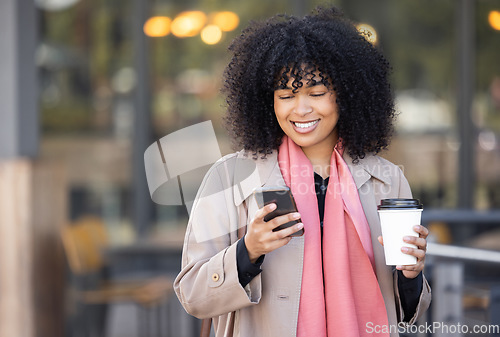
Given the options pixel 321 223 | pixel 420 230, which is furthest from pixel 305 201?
pixel 420 230

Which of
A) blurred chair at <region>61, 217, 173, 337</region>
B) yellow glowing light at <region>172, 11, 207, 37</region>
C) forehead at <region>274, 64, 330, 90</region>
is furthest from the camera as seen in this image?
yellow glowing light at <region>172, 11, 207, 37</region>

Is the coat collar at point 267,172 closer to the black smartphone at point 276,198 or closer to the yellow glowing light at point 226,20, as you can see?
the black smartphone at point 276,198

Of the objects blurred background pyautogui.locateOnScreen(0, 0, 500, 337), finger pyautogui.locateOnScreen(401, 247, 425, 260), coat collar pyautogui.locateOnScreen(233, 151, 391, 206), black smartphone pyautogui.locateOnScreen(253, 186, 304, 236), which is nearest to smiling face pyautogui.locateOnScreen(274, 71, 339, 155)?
coat collar pyautogui.locateOnScreen(233, 151, 391, 206)

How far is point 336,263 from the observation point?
5.69ft

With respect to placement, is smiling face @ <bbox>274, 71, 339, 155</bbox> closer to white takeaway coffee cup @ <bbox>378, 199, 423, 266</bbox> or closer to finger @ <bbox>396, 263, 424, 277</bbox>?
white takeaway coffee cup @ <bbox>378, 199, 423, 266</bbox>

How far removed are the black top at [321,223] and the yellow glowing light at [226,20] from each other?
469 centimetres

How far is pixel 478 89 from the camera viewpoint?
242 inches

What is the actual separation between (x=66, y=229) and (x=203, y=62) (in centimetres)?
255

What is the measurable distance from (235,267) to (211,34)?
502 cm

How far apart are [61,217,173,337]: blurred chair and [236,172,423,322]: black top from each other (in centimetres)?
311

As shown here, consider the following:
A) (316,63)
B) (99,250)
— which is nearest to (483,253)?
(316,63)

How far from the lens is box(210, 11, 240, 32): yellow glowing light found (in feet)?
20.8

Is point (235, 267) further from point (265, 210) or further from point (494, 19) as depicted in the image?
point (494, 19)

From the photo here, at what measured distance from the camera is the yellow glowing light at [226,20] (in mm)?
6344
